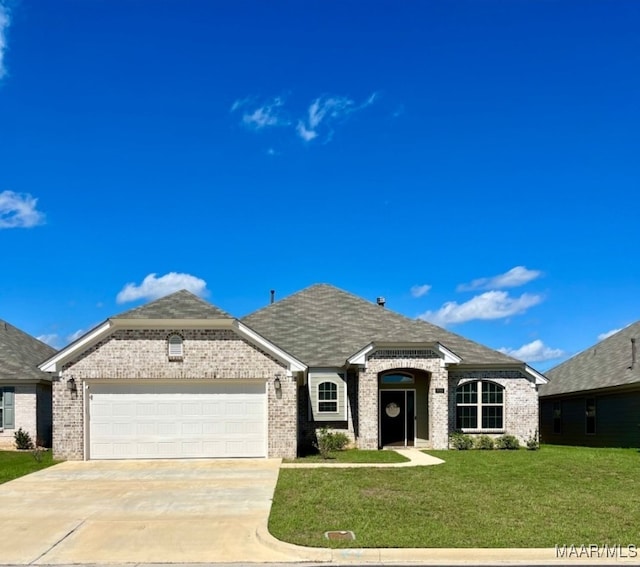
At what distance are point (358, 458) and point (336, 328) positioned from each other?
310 inches

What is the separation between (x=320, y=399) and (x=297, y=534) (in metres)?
14.5

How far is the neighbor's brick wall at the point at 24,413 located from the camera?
78.0ft

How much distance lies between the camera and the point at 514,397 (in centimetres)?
2375

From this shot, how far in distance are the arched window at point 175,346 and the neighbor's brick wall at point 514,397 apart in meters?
10.0

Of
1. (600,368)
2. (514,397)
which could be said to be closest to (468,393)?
(514,397)

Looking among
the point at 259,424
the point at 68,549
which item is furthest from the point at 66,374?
the point at 68,549

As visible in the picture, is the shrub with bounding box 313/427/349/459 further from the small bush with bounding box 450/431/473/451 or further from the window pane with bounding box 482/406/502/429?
the window pane with bounding box 482/406/502/429

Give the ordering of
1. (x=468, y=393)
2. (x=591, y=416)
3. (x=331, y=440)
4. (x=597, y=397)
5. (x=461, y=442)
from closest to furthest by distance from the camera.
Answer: (x=331, y=440) → (x=461, y=442) → (x=468, y=393) → (x=597, y=397) → (x=591, y=416)

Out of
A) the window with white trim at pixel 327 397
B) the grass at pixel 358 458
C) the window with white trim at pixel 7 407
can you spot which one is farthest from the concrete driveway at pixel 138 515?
the window with white trim at pixel 7 407

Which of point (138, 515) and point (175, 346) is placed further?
point (175, 346)

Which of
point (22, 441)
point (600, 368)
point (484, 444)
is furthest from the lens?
point (600, 368)

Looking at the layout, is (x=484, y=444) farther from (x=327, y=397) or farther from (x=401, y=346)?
(x=327, y=397)

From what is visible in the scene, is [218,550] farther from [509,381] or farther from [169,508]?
[509,381]

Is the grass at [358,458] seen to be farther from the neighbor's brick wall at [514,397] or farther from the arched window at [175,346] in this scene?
the arched window at [175,346]
